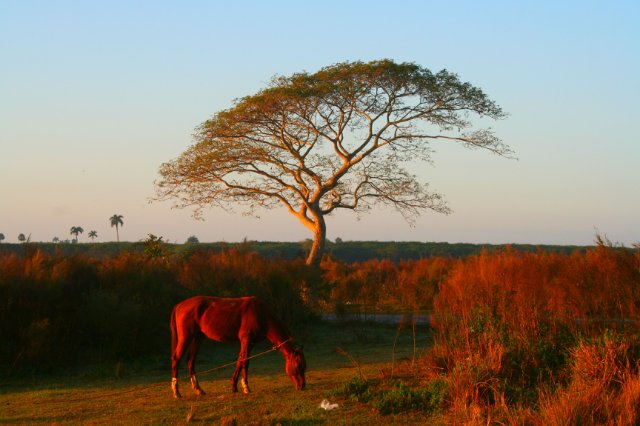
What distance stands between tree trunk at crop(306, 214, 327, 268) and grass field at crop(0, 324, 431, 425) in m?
13.4

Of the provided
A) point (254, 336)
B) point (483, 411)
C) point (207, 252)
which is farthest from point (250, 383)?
point (207, 252)

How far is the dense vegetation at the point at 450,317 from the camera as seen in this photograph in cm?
1085

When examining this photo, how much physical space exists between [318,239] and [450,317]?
1915cm

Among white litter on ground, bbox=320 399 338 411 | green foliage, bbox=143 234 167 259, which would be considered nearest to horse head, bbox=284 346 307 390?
white litter on ground, bbox=320 399 338 411

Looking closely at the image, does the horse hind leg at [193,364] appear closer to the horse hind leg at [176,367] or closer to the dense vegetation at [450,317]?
the horse hind leg at [176,367]

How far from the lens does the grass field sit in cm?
1104

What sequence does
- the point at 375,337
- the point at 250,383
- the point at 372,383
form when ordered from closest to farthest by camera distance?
the point at 372,383 < the point at 250,383 < the point at 375,337

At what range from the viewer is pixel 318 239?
32.6 m

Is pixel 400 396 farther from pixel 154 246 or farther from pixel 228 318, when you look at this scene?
pixel 154 246

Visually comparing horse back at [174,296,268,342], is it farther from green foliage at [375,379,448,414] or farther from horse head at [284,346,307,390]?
green foliage at [375,379,448,414]

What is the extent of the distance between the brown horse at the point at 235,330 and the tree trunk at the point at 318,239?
19131mm

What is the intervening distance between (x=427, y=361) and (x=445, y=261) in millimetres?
24463

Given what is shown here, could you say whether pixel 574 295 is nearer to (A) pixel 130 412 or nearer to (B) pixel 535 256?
(B) pixel 535 256

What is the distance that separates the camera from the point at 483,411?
10125 millimetres
